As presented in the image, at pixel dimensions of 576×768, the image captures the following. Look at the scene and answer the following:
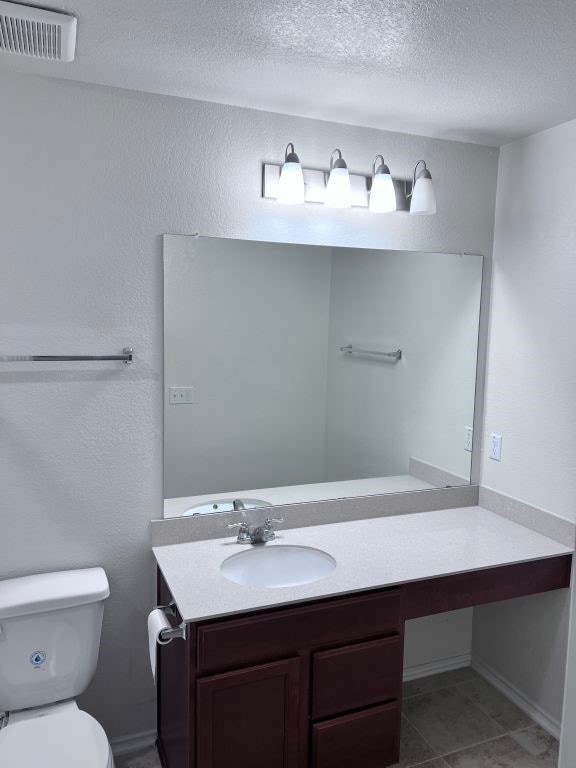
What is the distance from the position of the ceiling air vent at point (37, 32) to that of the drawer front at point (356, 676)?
6.12 feet

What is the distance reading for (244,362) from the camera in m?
2.35

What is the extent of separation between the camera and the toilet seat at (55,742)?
1.68m

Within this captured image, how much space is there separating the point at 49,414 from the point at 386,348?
136 cm

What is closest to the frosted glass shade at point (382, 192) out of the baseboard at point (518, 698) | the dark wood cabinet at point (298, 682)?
the dark wood cabinet at point (298, 682)

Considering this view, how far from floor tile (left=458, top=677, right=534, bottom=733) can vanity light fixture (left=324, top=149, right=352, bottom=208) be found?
215cm

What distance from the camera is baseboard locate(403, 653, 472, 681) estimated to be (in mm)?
2828

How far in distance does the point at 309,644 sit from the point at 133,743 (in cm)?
93

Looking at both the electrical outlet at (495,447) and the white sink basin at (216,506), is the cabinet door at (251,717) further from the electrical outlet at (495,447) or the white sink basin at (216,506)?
the electrical outlet at (495,447)

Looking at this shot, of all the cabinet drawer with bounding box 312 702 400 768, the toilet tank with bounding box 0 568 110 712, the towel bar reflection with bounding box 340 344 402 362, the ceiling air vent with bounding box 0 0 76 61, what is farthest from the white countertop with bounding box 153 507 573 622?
the ceiling air vent with bounding box 0 0 76 61

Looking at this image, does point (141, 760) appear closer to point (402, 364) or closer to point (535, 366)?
point (402, 364)

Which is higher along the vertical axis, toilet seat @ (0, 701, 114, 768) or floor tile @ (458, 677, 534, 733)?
toilet seat @ (0, 701, 114, 768)

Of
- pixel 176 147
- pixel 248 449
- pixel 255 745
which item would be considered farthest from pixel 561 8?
pixel 255 745

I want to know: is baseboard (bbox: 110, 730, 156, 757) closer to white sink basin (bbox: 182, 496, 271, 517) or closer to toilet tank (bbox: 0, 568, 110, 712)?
toilet tank (bbox: 0, 568, 110, 712)

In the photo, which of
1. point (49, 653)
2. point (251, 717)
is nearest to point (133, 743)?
point (49, 653)
